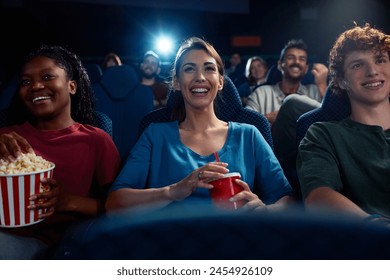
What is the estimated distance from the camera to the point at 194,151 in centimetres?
119

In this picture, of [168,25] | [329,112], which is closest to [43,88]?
[329,112]

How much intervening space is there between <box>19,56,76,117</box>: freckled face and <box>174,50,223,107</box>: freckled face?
1.18 ft

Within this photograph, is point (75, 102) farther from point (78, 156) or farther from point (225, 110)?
point (225, 110)

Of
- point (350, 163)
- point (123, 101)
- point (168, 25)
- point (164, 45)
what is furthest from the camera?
point (164, 45)

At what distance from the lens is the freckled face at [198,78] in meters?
1.24

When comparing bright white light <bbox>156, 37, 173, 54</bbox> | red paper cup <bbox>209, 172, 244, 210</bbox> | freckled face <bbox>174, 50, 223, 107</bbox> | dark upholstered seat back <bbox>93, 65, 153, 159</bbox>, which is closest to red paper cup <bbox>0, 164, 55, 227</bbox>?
red paper cup <bbox>209, 172, 244, 210</bbox>

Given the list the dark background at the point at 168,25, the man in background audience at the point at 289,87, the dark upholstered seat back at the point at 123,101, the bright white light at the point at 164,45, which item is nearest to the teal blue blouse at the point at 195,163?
the man in background audience at the point at 289,87

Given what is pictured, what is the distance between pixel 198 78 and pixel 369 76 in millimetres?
478

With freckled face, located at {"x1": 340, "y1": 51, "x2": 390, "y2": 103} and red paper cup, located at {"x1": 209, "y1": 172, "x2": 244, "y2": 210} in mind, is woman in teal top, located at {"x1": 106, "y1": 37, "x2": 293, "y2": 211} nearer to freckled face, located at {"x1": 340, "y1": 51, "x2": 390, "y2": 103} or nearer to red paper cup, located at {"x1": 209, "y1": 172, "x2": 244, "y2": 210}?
red paper cup, located at {"x1": 209, "y1": 172, "x2": 244, "y2": 210}

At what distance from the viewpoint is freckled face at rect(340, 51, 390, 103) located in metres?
1.14

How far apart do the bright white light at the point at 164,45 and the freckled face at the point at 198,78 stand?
939 cm

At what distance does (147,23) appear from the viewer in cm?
1044
